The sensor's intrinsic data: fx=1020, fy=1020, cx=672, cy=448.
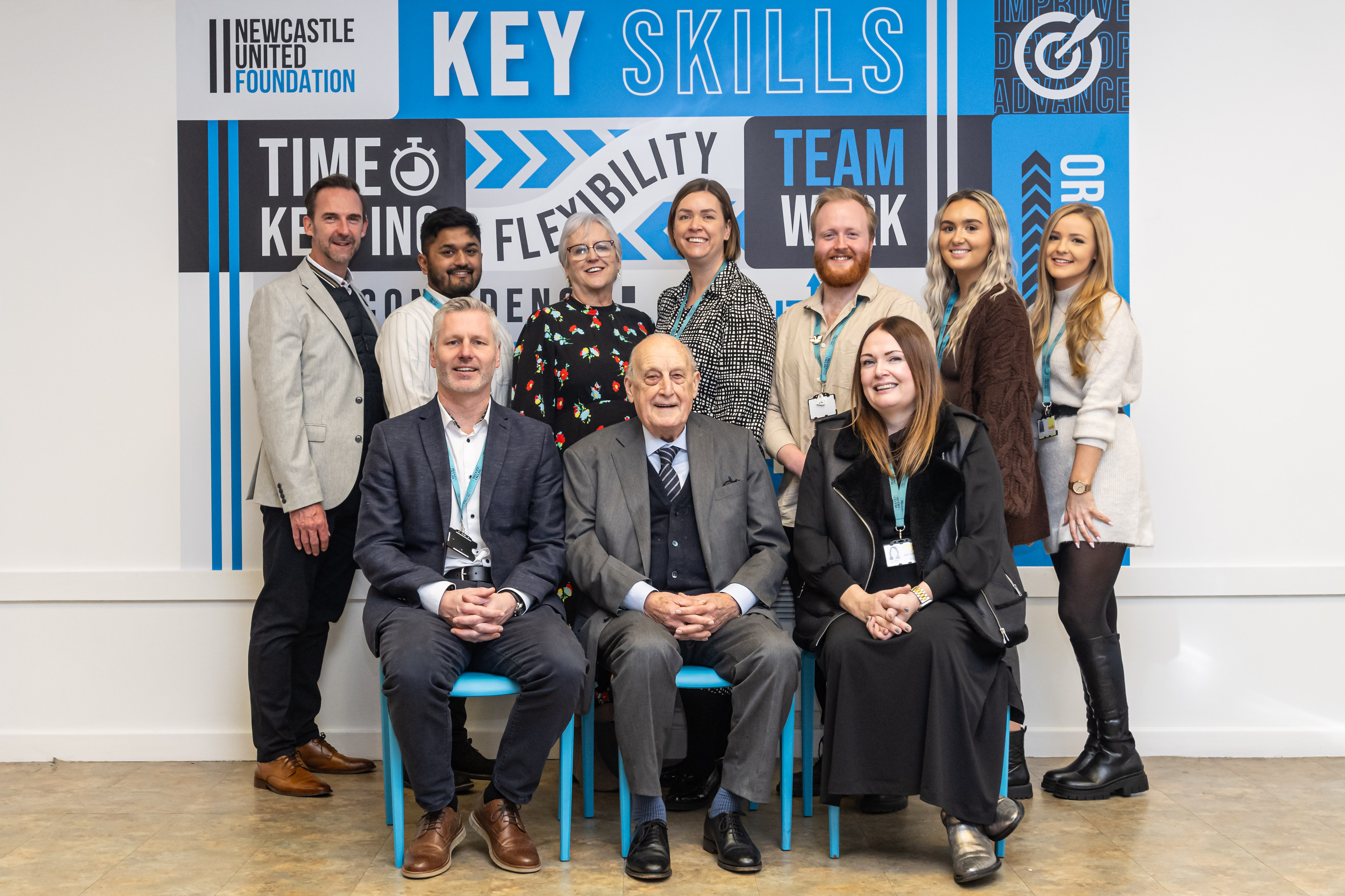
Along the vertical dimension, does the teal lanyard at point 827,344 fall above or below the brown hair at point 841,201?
below

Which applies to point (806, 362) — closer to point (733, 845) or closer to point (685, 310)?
point (685, 310)

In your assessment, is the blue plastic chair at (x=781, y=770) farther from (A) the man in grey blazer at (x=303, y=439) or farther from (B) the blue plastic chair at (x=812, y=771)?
(A) the man in grey blazer at (x=303, y=439)

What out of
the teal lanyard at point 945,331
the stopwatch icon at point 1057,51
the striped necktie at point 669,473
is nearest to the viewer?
the striped necktie at point 669,473

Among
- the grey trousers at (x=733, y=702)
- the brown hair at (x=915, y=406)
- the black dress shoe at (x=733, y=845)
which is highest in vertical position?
the brown hair at (x=915, y=406)

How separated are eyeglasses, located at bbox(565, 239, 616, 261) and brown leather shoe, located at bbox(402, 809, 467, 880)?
1.80 m

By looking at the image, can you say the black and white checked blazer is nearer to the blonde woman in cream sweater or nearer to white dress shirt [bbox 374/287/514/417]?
white dress shirt [bbox 374/287/514/417]

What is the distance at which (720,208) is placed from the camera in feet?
11.4

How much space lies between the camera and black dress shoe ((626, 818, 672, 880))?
104 inches

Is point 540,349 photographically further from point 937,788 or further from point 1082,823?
point 1082,823

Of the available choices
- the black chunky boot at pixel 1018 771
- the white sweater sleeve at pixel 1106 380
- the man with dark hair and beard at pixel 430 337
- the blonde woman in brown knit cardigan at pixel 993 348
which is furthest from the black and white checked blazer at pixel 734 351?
the black chunky boot at pixel 1018 771

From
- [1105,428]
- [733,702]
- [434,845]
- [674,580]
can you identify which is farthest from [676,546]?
[1105,428]

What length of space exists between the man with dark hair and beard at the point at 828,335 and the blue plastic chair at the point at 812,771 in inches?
5.8

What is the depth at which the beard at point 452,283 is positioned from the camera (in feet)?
11.8

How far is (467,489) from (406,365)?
643 millimetres
